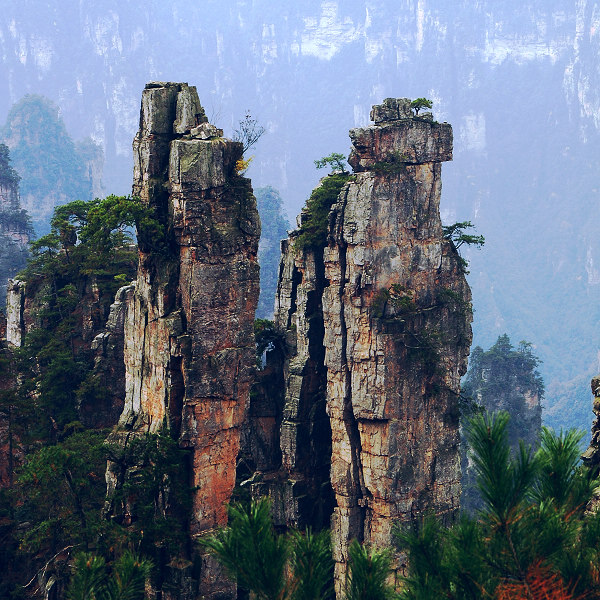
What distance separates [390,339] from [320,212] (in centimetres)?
531

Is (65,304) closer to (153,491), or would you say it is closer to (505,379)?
(153,491)

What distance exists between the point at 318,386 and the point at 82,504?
10763mm

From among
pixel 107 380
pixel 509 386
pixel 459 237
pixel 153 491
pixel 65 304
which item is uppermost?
pixel 509 386

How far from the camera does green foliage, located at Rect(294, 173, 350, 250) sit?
117ft

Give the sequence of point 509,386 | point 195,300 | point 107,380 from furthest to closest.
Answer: point 509,386
point 107,380
point 195,300

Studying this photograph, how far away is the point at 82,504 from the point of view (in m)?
27.8

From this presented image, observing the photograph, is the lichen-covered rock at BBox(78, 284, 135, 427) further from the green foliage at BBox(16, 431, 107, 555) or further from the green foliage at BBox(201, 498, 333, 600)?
the green foliage at BBox(201, 498, 333, 600)

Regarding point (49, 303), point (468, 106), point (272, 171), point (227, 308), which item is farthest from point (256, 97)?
point (227, 308)

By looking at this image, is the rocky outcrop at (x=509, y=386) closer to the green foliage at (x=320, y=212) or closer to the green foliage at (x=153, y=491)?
the green foliage at (x=320, y=212)

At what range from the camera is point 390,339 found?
111 ft

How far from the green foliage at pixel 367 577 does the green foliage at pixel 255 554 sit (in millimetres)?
799

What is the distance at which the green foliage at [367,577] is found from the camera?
1205 cm

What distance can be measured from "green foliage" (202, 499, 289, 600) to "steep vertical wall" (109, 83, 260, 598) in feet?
50.0

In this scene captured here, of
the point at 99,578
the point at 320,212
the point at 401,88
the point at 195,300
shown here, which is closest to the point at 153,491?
the point at 195,300
